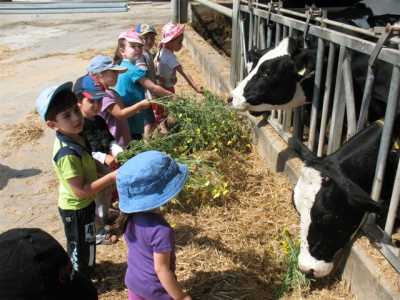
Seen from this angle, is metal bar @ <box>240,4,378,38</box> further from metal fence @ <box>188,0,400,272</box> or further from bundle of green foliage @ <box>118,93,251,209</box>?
bundle of green foliage @ <box>118,93,251,209</box>

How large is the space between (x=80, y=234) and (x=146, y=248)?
0.87m

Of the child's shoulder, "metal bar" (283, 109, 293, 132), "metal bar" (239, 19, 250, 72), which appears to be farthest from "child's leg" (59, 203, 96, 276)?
"metal bar" (239, 19, 250, 72)

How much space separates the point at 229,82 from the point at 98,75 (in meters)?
3.25

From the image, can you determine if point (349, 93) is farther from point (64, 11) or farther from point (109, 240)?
point (64, 11)

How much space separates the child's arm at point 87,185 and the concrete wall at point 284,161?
5.05 ft

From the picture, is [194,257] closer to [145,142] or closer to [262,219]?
[262,219]

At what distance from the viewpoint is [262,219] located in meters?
3.95

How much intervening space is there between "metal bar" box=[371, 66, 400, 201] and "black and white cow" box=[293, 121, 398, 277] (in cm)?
11

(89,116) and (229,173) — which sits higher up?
(89,116)

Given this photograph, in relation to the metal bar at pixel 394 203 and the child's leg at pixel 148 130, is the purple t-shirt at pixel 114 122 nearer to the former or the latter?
the child's leg at pixel 148 130

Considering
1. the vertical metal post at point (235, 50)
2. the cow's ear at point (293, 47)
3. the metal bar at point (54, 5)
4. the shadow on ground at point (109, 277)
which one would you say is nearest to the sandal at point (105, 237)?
the shadow on ground at point (109, 277)

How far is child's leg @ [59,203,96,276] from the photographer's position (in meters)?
3.11

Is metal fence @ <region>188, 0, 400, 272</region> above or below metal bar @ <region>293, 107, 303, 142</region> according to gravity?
above

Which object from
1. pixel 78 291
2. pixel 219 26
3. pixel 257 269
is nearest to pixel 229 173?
pixel 257 269
